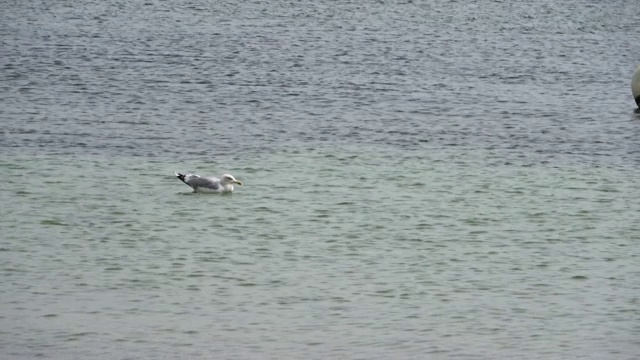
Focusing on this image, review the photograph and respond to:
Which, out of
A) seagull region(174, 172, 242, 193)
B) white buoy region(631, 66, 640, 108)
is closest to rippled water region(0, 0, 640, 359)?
seagull region(174, 172, 242, 193)

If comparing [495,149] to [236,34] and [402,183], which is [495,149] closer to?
[402,183]

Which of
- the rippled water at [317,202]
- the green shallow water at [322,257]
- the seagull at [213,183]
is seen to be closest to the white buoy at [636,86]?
the rippled water at [317,202]

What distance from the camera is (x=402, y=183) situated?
71.1 ft

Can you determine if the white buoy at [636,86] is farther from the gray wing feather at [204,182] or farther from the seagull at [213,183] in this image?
the gray wing feather at [204,182]

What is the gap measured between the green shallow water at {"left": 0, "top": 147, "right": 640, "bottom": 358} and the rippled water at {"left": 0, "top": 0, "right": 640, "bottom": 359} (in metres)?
0.04

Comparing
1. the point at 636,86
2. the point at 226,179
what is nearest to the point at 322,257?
the point at 226,179

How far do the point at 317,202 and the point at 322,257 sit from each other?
2.98m

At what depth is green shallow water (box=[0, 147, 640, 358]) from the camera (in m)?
14.4

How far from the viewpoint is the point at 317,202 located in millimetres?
20391

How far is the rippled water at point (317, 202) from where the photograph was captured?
14703 millimetres

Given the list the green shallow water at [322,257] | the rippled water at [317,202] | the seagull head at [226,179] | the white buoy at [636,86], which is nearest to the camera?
the green shallow water at [322,257]

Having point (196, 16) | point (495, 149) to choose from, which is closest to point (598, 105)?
point (495, 149)

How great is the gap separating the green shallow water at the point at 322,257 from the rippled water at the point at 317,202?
1.7 inches

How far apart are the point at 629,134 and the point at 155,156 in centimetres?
828
